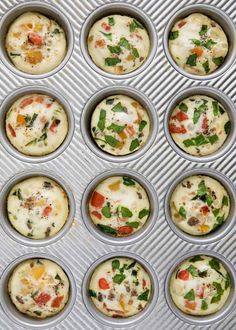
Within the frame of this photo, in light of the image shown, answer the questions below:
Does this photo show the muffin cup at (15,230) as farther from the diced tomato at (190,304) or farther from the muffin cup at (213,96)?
the diced tomato at (190,304)

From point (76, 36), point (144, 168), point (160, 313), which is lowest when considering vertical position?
point (160, 313)

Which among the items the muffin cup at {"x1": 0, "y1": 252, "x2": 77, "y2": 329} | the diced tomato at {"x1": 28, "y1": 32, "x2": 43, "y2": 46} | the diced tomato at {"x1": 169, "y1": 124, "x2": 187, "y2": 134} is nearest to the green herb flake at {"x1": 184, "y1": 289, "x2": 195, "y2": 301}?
the muffin cup at {"x1": 0, "y1": 252, "x2": 77, "y2": 329}

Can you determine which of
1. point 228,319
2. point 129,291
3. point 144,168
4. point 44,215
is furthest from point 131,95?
point 228,319

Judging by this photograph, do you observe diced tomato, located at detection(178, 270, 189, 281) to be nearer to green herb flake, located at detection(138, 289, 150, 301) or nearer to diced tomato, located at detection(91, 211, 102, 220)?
green herb flake, located at detection(138, 289, 150, 301)

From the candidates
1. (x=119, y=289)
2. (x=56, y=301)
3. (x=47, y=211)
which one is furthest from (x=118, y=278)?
(x=47, y=211)

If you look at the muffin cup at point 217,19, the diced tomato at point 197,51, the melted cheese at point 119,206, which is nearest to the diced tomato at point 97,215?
the melted cheese at point 119,206

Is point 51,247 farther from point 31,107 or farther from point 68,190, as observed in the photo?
point 31,107
